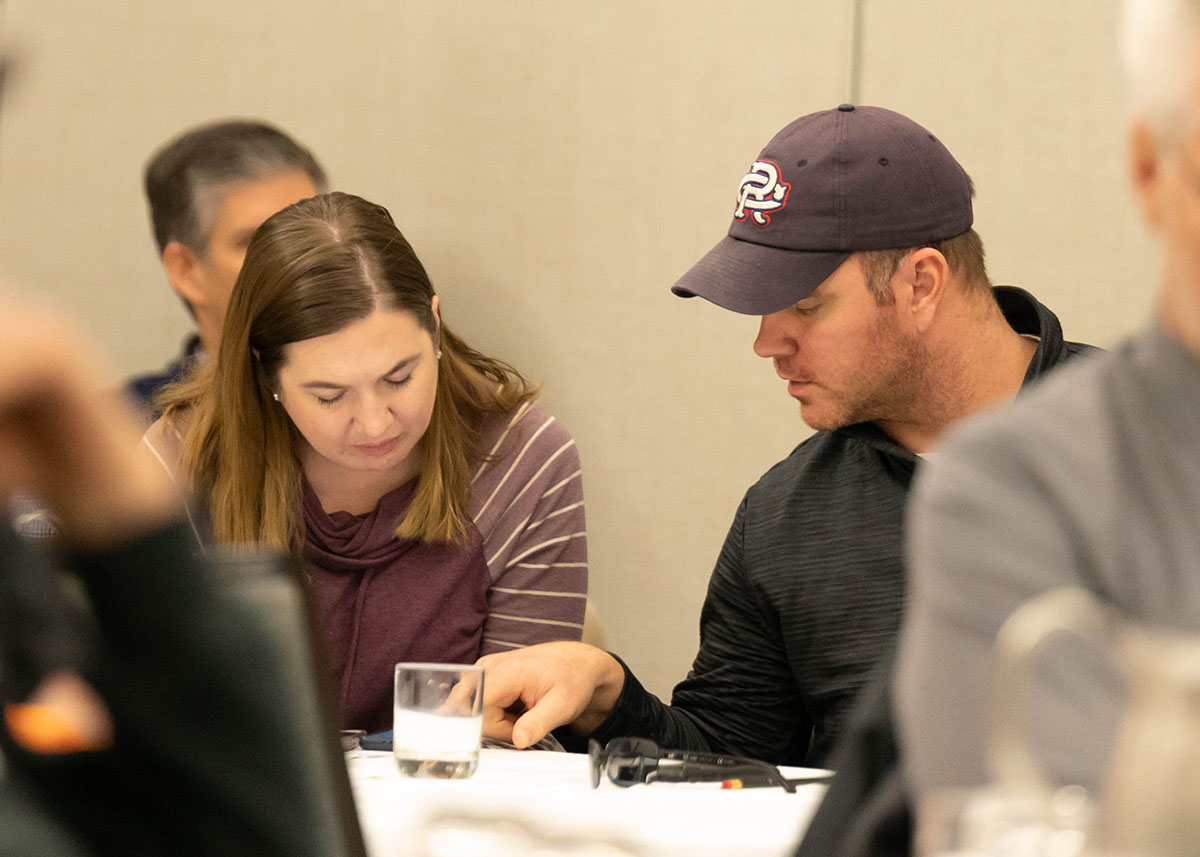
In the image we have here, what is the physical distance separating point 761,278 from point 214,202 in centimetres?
138

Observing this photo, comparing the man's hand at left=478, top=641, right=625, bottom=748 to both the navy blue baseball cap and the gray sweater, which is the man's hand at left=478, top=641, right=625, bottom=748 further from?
the gray sweater

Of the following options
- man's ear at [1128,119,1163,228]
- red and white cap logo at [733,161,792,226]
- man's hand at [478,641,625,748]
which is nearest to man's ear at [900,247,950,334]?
Result: red and white cap logo at [733,161,792,226]

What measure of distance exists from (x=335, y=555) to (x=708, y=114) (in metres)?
1.40

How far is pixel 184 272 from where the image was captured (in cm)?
290

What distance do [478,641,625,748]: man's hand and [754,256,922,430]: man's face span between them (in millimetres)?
433

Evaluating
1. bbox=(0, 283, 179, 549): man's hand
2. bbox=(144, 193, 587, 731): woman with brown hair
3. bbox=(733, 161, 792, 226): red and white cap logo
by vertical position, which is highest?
bbox=(733, 161, 792, 226): red and white cap logo

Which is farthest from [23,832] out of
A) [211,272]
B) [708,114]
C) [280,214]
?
[708,114]

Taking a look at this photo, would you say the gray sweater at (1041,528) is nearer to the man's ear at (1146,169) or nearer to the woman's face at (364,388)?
the man's ear at (1146,169)

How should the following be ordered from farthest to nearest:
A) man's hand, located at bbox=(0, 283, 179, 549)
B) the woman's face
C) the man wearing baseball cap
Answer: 1. the woman's face
2. the man wearing baseball cap
3. man's hand, located at bbox=(0, 283, 179, 549)

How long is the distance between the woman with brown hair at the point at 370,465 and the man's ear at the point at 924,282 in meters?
0.60

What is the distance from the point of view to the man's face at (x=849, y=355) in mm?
1859

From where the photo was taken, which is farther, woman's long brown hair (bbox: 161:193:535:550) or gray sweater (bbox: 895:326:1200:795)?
woman's long brown hair (bbox: 161:193:535:550)

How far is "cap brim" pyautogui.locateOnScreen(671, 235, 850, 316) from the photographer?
6.03 feet

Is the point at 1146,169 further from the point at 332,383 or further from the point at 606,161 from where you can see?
the point at 606,161
